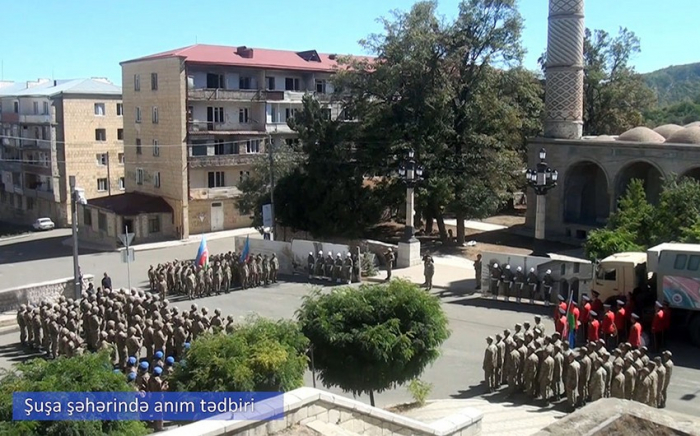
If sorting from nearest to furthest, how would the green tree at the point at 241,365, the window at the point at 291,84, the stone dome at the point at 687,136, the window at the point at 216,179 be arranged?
the green tree at the point at 241,365 → the stone dome at the point at 687,136 → the window at the point at 216,179 → the window at the point at 291,84

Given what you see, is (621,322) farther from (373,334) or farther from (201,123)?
(201,123)

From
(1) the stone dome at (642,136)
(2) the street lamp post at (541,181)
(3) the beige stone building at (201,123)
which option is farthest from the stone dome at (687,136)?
(3) the beige stone building at (201,123)

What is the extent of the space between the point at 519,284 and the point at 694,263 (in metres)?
5.84

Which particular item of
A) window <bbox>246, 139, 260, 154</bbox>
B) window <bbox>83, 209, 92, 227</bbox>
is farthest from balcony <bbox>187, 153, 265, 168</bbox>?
window <bbox>83, 209, 92, 227</bbox>

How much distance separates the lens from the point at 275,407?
902cm

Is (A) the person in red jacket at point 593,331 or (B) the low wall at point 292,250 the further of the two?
(B) the low wall at point 292,250

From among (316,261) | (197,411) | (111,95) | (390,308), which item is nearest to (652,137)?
(316,261)

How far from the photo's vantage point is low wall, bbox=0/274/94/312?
22.5m

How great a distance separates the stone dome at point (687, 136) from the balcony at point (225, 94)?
23.3 metres

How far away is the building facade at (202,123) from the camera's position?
138 feet

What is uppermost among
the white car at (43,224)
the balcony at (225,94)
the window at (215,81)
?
the window at (215,81)

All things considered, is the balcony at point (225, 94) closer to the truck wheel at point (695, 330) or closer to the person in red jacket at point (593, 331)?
the person in red jacket at point (593, 331)

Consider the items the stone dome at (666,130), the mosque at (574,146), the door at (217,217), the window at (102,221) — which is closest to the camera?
the mosque at (574,146)

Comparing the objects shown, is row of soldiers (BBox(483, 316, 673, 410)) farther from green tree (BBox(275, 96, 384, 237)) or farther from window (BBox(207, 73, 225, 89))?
window (BBox(207, 73, 225, 89))
